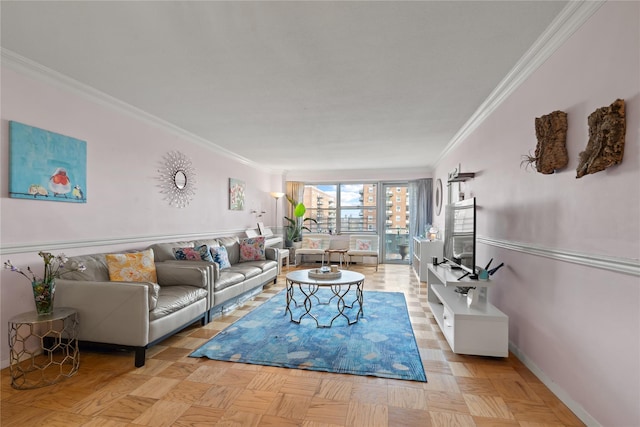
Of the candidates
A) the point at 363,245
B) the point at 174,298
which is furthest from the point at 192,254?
the point at 363,245

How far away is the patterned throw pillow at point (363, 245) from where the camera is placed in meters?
7.50

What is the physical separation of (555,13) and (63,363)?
4289 millimetres

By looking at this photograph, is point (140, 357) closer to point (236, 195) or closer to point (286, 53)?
point (286, 53)

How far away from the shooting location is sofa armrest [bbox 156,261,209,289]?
333cm

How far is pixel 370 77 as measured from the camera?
2.69 m

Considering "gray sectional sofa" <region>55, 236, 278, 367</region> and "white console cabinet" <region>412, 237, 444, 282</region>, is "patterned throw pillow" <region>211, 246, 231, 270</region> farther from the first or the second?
"white console cabinet" <region>412, 237, 444, 282</region>

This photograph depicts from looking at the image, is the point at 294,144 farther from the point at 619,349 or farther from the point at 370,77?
the point at 619,349

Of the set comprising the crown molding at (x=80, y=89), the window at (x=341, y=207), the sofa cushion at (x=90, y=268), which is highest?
the crown molding at (x=80, y=89)

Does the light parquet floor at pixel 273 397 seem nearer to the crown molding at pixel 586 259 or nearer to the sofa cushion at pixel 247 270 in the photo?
the crown molding at pixel 586 259

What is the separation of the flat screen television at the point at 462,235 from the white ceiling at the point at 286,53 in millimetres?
1144

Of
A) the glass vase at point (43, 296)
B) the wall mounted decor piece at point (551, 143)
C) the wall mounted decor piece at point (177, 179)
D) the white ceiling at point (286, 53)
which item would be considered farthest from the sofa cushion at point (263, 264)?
the wall mounted decor piece at point (551, 143)

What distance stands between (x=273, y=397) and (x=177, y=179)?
3.34 meters

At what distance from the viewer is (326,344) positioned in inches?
113

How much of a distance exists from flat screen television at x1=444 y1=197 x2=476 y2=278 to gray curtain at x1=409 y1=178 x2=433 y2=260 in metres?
3.67
